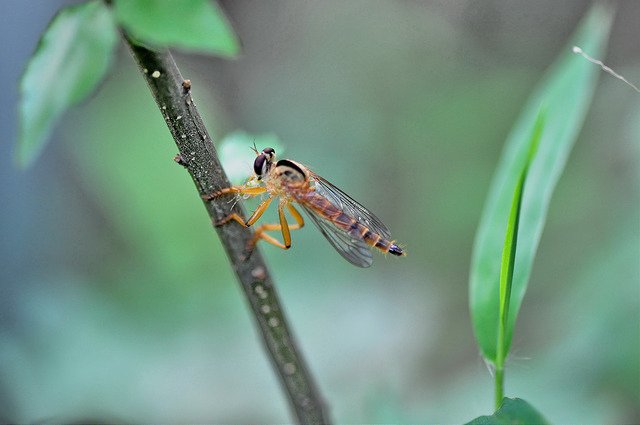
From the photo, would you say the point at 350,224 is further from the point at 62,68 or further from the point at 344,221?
the point at 62,68

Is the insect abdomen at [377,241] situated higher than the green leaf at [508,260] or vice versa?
the insect abdomen at [377,241]

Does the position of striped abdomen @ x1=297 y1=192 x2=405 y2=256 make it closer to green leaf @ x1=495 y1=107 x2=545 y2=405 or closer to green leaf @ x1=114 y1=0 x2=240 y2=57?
green leaf @ x1=495 y1=107 x2=545 y2=405

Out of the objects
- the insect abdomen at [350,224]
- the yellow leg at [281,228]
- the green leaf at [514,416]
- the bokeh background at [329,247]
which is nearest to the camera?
the green leaf at [514,416]

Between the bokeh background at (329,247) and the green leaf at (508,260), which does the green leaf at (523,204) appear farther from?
the bokeh background at (329,247)

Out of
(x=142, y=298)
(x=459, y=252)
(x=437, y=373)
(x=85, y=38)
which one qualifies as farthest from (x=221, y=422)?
(x=85, y=38)

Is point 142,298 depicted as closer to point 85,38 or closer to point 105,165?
point 105,165

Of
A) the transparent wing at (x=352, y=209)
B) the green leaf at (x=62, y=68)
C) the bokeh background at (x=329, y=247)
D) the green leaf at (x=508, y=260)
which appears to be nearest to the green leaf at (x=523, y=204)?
the green leaf at (x=508, y=260)
